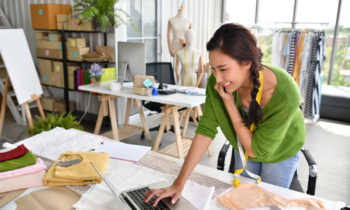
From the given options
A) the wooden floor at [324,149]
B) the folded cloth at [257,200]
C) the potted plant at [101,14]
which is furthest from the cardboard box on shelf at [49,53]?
the folded cloth at [257,200]

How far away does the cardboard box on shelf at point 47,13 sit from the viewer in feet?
13.2

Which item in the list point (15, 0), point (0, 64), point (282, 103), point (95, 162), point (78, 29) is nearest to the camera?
point (282, 103)

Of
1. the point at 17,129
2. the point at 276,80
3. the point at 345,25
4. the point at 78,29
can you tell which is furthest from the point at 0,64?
the point at 345,25

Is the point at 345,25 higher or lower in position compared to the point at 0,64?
higher

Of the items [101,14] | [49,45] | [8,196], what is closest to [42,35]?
[49,45]

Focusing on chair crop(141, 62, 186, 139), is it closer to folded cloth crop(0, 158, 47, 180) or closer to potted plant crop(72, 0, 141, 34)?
potted plant crop(72, 0, 141, 34)

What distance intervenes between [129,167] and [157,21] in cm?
392

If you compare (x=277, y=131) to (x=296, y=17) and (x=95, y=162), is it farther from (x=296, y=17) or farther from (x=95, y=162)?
(x=296, y=17)

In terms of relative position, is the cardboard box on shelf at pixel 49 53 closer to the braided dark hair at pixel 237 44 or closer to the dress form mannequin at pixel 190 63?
the dress form mannequin at pixel 190 63

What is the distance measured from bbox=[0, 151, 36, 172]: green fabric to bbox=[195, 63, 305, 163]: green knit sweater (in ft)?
2.50

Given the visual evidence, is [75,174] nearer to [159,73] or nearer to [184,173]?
[184,173]

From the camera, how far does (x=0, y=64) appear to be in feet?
14.9

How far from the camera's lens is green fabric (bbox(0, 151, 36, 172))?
1.18 metres

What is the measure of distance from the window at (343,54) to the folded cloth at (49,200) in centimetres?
558
